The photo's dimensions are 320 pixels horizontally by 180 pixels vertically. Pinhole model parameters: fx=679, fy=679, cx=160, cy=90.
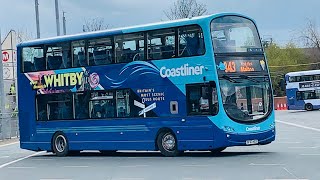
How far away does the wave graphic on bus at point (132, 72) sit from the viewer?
2153cm

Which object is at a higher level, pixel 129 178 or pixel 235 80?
pixel 235 80

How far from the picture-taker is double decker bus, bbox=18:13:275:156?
20128mm

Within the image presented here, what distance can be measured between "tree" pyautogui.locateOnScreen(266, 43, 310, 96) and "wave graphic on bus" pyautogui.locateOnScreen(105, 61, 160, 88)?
7781 cm

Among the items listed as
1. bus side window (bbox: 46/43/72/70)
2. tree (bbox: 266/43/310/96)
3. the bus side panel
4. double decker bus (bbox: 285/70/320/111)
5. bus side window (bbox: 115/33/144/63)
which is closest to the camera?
the bus side panel

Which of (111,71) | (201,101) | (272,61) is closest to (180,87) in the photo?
(201,101)

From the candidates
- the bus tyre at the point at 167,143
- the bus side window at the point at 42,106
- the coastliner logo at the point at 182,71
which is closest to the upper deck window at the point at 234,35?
the coastliner logo at the point at 182,71

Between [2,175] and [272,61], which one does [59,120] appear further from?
[272,61]

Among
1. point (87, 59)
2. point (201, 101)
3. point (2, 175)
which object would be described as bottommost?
point (2, 175)

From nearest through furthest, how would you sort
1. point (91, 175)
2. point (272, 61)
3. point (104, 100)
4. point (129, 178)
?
point (129, 178)
point (91, 175)
point (104, 100)
point (272, 61)

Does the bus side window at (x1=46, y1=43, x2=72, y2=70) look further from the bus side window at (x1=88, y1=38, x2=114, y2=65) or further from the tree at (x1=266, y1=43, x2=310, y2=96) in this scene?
the tree at (x1=266, y1=43, x2=310, y2=96)

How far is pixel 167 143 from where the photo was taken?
21.3 m

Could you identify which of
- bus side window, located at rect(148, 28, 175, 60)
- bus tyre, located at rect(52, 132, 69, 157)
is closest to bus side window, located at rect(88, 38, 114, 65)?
bus side window, located at rect(148, 28, 175, 60)

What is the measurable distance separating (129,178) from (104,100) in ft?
24.9

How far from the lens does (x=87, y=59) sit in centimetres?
2339
